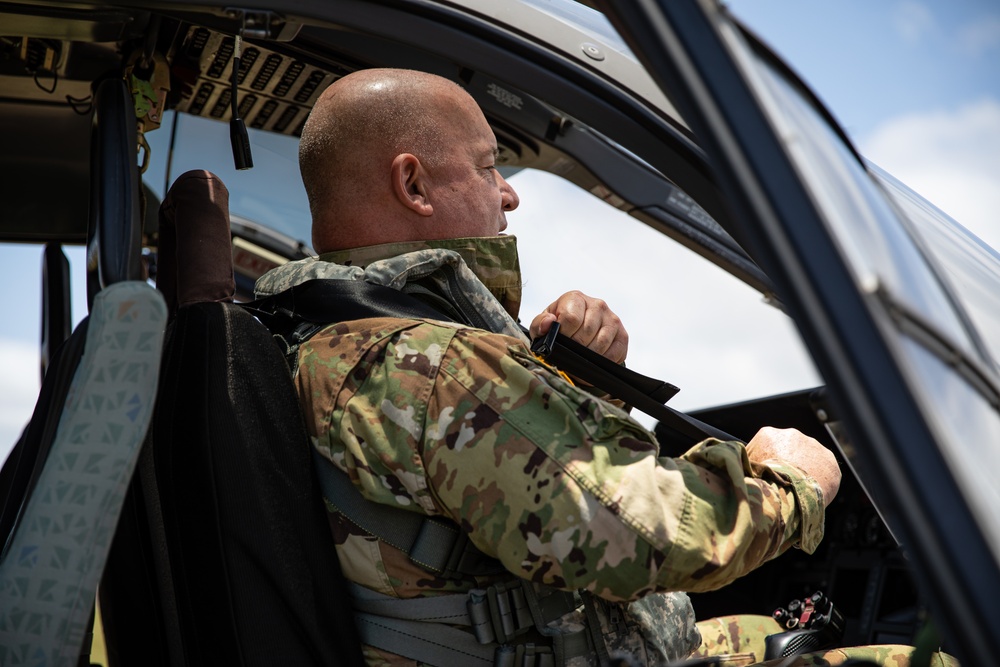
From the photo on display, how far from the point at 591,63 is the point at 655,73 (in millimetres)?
719

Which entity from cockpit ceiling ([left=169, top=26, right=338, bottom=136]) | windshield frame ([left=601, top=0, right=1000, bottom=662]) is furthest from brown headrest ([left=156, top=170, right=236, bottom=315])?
windshield frame ([left=601, top=0, right=1000, bottom=662])

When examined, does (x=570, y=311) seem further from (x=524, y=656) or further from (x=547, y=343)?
(x=524, y=656)

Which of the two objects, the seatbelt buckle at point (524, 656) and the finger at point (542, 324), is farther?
the finger at point (542, 324)

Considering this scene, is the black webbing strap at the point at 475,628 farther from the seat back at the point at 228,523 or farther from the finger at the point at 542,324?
the finger at the point at 542,324

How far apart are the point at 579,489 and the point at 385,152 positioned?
2.42ft

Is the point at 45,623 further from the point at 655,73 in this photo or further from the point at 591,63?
the point at 591,63

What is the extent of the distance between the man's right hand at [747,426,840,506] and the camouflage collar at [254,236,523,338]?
40 cm

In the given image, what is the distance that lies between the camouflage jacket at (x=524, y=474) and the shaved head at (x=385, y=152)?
0.96ft

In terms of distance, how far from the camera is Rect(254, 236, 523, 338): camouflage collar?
1.46 metres

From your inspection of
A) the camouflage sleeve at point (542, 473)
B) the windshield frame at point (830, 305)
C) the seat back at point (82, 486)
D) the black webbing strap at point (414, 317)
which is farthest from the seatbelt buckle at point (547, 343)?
the windshield frame at point (830, 305)

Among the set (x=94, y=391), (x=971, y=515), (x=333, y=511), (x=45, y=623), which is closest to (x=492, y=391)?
(x=333, y=511)

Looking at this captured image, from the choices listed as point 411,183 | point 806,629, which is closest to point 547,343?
point 411,183

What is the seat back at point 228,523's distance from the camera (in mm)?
1242

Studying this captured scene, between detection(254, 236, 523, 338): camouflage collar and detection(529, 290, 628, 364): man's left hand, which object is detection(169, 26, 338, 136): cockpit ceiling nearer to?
detection(254, 236, 523, 338): camouflage collar
